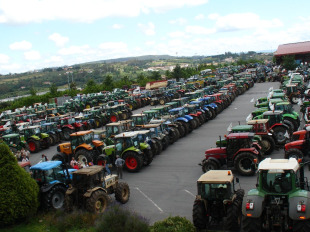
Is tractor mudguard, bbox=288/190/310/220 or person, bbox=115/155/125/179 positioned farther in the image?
person, bbox=115/155/125/179

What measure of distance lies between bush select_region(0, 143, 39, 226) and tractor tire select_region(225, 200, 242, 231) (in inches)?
258

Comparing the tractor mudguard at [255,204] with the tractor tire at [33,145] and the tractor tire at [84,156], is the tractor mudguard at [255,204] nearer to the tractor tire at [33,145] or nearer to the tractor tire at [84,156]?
the tractor tire at [84,156]

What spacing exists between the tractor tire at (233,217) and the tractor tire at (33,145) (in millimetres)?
18808

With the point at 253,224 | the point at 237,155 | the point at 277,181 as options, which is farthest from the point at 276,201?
the point at 237,155

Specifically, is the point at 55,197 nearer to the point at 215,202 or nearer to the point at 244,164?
the point at 215,202

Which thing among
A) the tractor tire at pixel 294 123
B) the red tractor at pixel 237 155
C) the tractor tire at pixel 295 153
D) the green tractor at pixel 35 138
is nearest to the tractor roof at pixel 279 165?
the red tractor at pixel 237 155

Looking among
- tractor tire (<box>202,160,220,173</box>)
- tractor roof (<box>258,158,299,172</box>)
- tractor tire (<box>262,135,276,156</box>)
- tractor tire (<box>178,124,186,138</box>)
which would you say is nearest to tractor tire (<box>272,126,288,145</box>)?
tractor tire (<box>262,135,276,156</box>)

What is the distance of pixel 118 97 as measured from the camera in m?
49.0

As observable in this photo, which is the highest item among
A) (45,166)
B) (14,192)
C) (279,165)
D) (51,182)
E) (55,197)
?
(279,165)

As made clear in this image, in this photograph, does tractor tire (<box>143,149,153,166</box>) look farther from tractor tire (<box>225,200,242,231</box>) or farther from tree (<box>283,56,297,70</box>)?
tree (<box>283,56,297,70</box>)

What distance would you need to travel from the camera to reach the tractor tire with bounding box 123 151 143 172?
17.4 m

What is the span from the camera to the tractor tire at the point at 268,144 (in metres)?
18.0

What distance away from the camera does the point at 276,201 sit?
8945mm

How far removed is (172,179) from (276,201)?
7.33 metres
